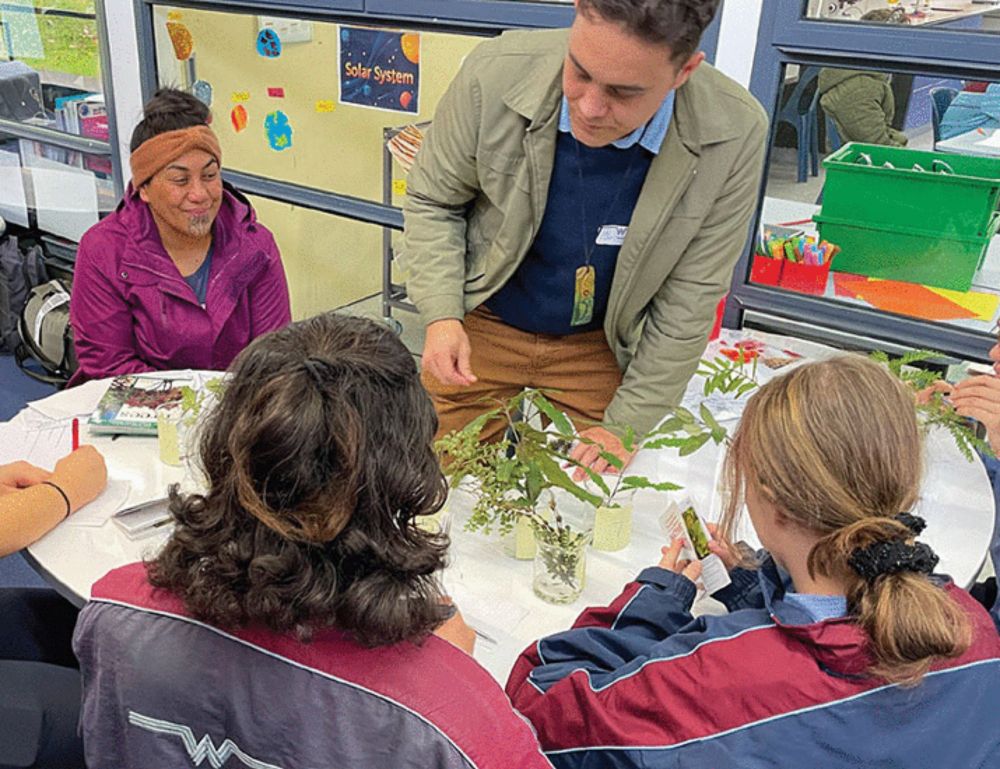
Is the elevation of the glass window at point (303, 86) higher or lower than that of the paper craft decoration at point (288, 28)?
lower

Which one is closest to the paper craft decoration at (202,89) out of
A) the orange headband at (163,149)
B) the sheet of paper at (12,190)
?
the sheet of paper at (12,190)

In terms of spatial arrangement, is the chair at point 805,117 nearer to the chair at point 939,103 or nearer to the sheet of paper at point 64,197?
the chair at point 939,103

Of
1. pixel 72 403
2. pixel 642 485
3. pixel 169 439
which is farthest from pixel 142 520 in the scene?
pixel 642 485

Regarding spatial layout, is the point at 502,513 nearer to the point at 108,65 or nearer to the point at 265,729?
the point at 265,729

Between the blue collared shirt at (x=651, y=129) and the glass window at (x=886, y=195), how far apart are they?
0.86 metres

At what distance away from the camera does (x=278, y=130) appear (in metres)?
3.94

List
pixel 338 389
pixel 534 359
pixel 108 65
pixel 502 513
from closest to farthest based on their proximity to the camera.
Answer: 1. pixel 338 389
2. pixel 502 513
3. pixel 534 359
4. pixel 108 65

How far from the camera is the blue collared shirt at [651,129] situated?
1.80m

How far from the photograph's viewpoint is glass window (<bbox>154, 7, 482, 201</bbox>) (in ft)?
11.1

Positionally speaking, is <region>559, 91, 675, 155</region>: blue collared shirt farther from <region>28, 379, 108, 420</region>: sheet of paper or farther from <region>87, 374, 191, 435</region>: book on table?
<region>28, 379, 108, 420</region>: sheet of paper

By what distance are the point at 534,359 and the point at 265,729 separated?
1295 mm

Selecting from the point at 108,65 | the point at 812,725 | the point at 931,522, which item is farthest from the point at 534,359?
the point at 108,65

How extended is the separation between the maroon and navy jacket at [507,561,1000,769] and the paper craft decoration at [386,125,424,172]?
2.46m

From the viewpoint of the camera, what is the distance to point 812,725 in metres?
1.02
